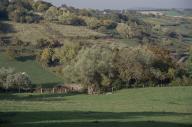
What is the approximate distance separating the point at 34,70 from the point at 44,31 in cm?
3818

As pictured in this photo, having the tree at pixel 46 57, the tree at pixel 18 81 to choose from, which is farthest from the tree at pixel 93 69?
the tree at pixel 46 57

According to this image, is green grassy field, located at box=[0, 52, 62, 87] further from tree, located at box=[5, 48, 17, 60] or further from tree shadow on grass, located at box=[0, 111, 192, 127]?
tree shadow on grass, located at box=[0, 111, 192, 127]

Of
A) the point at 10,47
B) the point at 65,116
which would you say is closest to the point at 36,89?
the point at 10,47

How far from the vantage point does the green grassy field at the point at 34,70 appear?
89.5 m

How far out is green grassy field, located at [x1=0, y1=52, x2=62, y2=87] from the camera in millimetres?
89525

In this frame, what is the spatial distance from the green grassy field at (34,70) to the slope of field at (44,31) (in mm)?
18633

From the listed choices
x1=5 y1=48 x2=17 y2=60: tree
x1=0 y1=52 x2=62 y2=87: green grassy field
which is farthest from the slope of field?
x1=0 y1=52 x2=62 y2=87: green grassy field

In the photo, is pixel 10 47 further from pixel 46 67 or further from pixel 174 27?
pixel 174 27

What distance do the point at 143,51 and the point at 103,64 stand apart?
12.5m

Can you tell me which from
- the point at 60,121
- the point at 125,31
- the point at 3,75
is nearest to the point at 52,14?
the point at 125,31

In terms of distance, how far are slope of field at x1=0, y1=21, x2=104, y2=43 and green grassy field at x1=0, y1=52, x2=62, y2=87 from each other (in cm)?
1863

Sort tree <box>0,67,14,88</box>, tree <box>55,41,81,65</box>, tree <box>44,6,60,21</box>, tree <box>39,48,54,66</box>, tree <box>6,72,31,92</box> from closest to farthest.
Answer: tree <box>0,67,14,88</box> → tree <box>6,72,31,92</box> → tree <box>55,41,81,65</box> → tree <box>39,48,54,66</box> → tree <box>44,6,60,21</box>

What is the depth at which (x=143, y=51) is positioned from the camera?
8856 centimetres

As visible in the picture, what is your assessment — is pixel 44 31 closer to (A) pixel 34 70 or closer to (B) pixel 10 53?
(B) pixel 10 53
